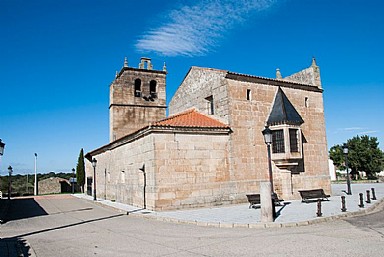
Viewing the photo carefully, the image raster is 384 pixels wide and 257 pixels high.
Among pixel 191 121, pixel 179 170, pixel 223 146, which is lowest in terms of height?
pixel 179 170

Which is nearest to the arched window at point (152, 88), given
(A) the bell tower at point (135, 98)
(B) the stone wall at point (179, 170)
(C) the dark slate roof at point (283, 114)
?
(A) the bell tower at point (135, 98)

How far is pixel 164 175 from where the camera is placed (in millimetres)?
14781

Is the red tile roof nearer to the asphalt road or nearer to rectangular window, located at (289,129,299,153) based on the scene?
rectangular window, located at (289,129,299,153)

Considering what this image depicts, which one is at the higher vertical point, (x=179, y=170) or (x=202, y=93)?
(x=202, y=93)

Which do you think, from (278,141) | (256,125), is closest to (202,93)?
(256,125)

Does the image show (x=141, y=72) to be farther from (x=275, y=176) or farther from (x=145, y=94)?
(x=275, y=176)

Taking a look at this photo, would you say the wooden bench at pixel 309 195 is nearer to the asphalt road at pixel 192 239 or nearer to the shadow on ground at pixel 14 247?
the asphalt road at pixel 192 239

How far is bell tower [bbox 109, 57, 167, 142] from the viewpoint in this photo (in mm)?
26547

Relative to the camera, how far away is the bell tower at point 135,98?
26.5 meters

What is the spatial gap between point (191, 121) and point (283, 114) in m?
5.22

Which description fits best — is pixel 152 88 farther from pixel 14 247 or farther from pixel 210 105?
pixel 14 247

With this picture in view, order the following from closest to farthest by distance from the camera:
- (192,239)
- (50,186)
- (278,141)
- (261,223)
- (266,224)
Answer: (192,239)
(266,224)
(261,223)
(278,141)
(50,186)

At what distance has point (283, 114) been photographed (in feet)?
57.6

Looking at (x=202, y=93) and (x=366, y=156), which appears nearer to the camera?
A: (x=202, y=93)
